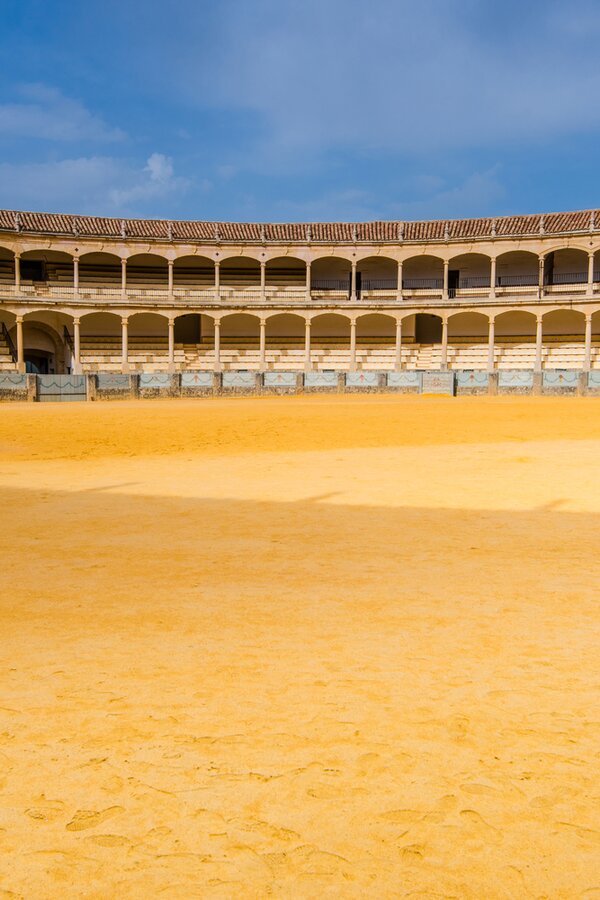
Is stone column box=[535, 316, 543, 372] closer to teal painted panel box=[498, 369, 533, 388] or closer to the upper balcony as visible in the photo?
the upper balcony

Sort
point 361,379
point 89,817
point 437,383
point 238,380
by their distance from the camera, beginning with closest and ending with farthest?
1. point 89,817
2. point 437,383
3. point 238,380
4. point 361,379

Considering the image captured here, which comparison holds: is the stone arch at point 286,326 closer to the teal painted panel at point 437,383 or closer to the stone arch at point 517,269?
the stone arch at point 517,269

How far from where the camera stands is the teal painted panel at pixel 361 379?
3144cm

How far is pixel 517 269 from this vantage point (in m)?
40.6

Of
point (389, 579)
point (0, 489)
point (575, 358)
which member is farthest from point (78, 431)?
point (575, 358)

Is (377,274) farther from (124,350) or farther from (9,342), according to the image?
(9,342)

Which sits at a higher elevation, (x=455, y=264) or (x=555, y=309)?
(x=455, y=264)

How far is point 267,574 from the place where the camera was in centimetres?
520

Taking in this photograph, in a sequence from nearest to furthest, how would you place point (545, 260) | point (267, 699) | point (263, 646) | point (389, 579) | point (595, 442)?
point (267, 699) < point (263, 646) < point (389, 579) < point (595, 442) < point (545, 260)

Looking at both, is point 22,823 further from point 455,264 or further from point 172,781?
point 455,264

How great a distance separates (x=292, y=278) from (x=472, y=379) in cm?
1588

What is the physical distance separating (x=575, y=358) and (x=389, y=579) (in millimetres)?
34673

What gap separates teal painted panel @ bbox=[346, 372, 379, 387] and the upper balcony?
351 inches

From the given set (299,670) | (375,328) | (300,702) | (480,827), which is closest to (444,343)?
(375,328)
